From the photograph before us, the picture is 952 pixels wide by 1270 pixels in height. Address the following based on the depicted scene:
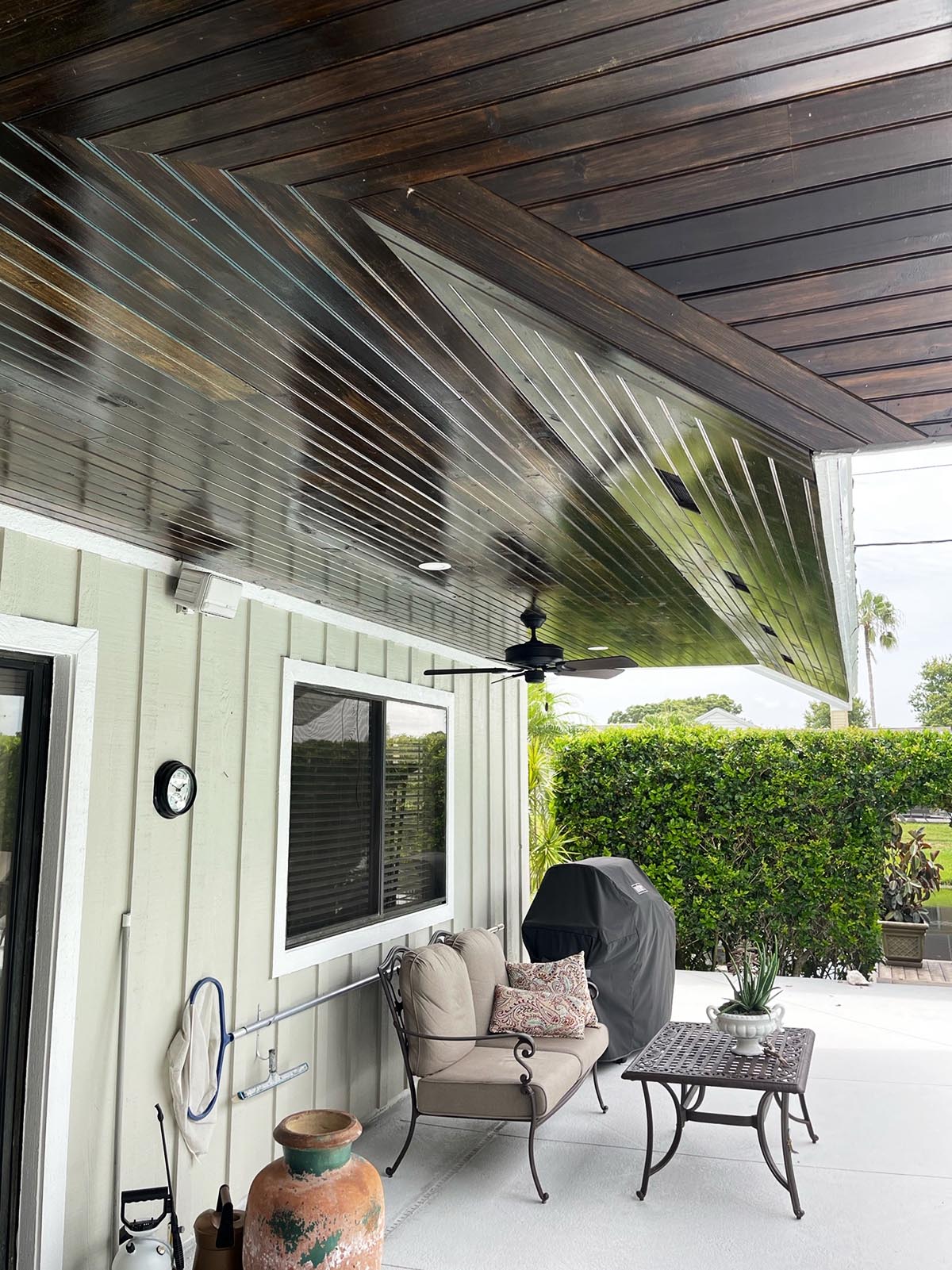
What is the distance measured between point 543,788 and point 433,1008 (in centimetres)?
448

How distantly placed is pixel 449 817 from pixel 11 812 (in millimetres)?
3300

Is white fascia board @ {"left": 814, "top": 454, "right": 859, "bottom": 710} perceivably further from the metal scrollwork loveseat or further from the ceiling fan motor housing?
the metal scrollwork loveseat

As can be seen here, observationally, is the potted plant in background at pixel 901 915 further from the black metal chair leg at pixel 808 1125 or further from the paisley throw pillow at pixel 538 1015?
the paisley throw pillow at pixel 538 1015

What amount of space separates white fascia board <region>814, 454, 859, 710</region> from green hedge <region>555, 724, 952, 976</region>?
4.14 m

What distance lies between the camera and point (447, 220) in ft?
4.86

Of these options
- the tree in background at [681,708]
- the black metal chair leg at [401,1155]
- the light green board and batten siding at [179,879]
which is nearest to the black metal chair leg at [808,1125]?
the black metal chair leg at [401,1155]

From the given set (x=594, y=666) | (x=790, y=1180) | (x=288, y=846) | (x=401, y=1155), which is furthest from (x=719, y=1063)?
(x=288, y=846)

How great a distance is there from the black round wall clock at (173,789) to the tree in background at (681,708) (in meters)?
30.5

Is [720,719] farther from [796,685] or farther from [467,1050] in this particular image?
[467,1050]

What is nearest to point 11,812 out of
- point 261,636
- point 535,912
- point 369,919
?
point 261,636

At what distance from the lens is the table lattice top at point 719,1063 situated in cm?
380

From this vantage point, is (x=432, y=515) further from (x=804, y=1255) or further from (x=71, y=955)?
(x=804, y=1255)

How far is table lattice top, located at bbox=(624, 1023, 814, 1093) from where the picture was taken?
3803 millimetres

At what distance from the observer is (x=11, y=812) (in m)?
3.08
